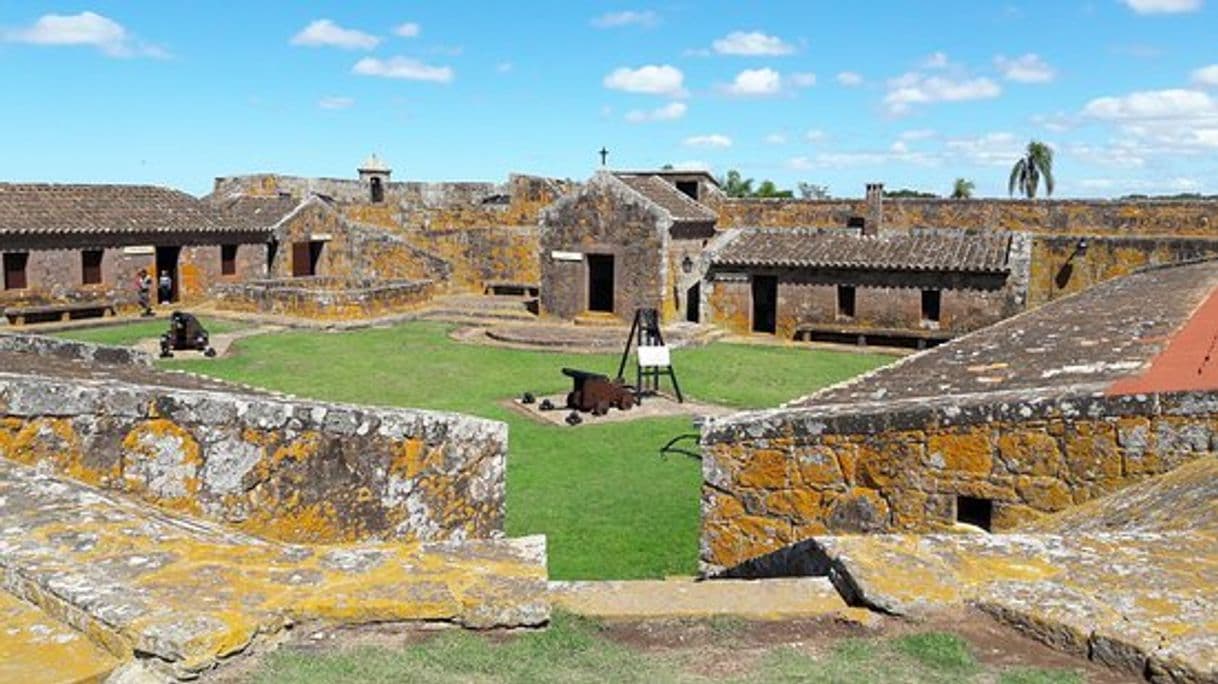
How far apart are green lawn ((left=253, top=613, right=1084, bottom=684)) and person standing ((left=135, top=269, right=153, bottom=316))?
29031 millimetres

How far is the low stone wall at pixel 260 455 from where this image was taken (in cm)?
462

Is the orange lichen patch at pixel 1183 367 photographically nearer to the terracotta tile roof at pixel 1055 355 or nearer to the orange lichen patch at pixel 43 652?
the terracotta tile roof at pixel 1055 355

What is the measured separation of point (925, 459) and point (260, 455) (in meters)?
4.16

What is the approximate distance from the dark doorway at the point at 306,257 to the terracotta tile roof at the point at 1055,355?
2782 centimetres

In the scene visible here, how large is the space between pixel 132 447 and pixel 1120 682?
13.3ft

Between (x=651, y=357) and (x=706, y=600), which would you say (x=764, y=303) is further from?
(x=706, y=600)

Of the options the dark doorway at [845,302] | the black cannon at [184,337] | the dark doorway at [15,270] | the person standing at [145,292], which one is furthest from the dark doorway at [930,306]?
the dark doorway at [15,270]

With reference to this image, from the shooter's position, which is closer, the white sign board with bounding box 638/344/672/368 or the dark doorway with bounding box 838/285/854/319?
the white sign board with bounding box 638/344/672/368

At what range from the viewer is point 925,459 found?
22.3ft

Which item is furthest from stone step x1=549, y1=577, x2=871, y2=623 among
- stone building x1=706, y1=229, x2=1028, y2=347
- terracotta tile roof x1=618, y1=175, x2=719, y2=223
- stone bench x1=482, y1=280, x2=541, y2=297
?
stone bench x1=482, y1=280, x2=541, y2=297

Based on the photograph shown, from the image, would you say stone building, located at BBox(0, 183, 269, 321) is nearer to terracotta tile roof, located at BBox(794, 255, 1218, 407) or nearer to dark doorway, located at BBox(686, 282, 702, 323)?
dark doorway, located at BBox(686, 282, 702, 323)

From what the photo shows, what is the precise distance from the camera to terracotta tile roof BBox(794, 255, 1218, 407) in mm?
7660

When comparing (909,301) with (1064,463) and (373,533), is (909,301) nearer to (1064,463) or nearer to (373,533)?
(1064,463)

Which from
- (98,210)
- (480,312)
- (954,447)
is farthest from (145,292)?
(954,447)
